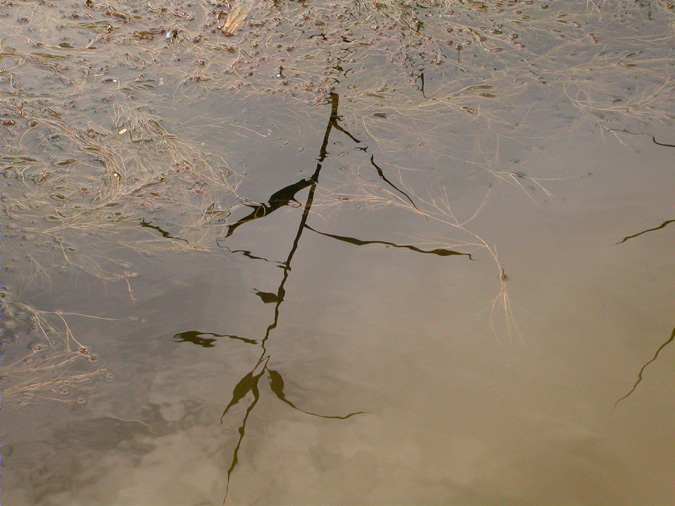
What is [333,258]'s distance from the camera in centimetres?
261

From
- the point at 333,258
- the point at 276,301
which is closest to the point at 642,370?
the point at 333,258

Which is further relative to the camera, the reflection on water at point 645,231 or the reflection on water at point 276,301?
the reflection on water at point 645,231

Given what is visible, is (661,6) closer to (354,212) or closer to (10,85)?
(354,212)

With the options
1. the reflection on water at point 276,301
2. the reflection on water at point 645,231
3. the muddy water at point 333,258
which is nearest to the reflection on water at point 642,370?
the muddy water at point 333,258

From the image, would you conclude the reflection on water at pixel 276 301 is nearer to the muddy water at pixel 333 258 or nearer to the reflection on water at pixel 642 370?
the muddy water at pixel 333 258

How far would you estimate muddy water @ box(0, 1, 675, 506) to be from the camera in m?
2.15

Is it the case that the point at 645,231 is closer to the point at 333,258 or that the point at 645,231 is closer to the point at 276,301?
the point at 333,258

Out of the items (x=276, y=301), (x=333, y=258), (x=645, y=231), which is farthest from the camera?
(x=645, y=231)

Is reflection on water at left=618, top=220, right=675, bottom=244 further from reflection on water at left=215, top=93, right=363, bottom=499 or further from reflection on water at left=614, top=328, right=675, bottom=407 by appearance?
reflection on water at left=215, top=93, right=363, bottom=499

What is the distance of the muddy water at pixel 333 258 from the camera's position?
215cm

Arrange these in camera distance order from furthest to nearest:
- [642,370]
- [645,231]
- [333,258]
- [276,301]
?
[645,231] < [333,258] < [276,301] < [642,370]

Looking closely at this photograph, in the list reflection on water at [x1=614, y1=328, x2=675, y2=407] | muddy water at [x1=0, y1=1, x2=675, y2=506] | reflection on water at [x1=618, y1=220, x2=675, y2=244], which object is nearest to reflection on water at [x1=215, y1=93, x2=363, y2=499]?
muddy water at [x1=0, y1=1, x2=675, y2=506]

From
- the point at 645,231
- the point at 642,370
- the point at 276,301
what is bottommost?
the point at 642,370

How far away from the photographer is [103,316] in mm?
2445
